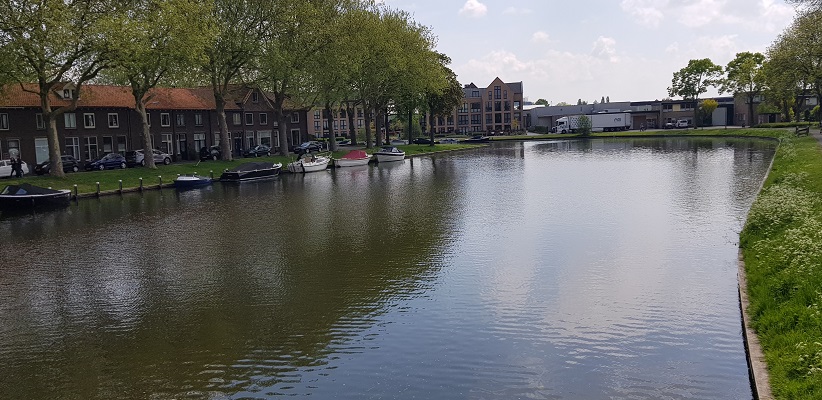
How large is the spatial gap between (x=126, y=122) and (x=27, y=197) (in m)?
26.1

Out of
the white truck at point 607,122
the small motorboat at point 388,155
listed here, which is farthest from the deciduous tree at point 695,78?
the small motorboat at point 388,155

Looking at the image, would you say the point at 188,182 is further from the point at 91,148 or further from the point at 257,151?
the point at 257,151

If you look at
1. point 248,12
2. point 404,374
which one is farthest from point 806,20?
point 404,374

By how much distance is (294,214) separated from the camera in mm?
32156

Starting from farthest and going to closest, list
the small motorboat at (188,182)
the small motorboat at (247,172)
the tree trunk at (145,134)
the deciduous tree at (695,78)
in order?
the deciduous tree at (695,78), the small motorboat at (247,172), the tree trunk at (145,134), the small motorboat at (188,182)

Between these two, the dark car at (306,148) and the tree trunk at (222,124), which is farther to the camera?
the dark car at (306,148)

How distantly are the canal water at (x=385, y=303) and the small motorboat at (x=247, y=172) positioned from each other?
62.3ft

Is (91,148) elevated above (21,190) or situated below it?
above

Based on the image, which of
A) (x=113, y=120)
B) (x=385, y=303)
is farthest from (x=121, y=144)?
(x=385, y=303)

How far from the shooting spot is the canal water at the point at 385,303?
11.8 meters

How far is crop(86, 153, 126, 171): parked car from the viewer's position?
176 ft

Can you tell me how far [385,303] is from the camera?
53.2 ft

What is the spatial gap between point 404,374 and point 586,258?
994 centimetres

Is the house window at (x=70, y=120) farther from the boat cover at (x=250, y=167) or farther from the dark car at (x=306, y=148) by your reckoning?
the dark car at (x=306, y=148)
